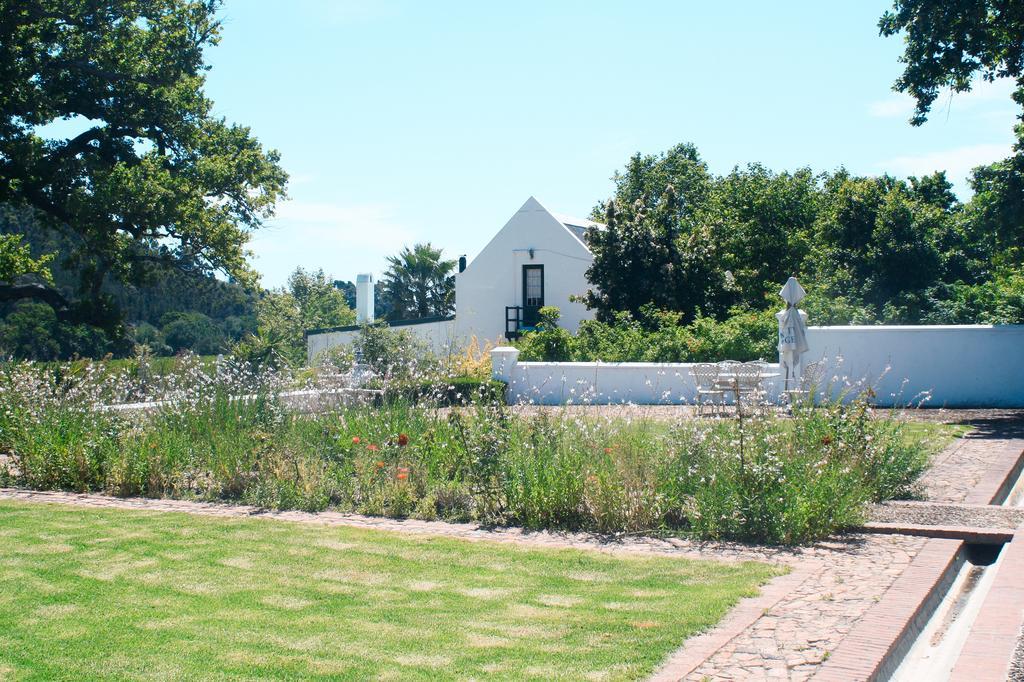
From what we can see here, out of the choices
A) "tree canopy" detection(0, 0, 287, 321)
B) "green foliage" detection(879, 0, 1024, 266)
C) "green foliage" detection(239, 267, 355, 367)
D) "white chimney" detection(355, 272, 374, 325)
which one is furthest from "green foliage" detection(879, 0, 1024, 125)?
"white chimney" detection(355, 272, 374, 325)

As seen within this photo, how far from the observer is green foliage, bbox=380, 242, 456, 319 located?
2078 inches

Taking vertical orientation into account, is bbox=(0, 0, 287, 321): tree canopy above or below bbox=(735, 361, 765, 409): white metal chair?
above

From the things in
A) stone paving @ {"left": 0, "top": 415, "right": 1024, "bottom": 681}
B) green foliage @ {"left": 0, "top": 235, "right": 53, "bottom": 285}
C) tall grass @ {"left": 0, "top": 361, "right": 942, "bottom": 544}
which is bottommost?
stone paving @ {"left": 0, "top": 415, "right": 1024, "bottom": 681}

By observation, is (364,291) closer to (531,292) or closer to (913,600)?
(531,292)

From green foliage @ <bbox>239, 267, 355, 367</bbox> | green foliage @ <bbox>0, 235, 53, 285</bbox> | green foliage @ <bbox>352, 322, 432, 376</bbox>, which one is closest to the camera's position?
green foliage @ <bbox>352, 322, 432, 376</bbox>

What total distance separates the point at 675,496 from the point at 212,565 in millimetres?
3897

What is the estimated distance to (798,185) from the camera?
37281 millimetres

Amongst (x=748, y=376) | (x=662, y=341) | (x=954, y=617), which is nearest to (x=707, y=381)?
(x=748, y=376)

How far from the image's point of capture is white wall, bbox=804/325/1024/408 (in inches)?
723

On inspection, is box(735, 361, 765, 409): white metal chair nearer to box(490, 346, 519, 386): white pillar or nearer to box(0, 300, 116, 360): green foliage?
box(490, 346, 519, 386): white pillar

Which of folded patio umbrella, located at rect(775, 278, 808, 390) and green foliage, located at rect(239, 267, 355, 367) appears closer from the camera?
folded patio umbrella, located at rect(775, 278, 808, 390)

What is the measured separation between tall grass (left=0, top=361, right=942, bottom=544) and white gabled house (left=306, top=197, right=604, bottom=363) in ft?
80.7

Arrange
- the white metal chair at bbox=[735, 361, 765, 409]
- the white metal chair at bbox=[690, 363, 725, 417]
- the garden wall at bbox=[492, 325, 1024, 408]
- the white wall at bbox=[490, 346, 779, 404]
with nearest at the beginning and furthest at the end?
the white metal chair at bbox=[735, 361, 765, 409] < the white metal chair at bbox=[690, 363, 725, 417] < the garden wall at bbox=[492, 325, 1024, 408] < the white wall at bbox=[490, 346, 779, 404]

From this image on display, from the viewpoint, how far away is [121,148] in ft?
87.8
